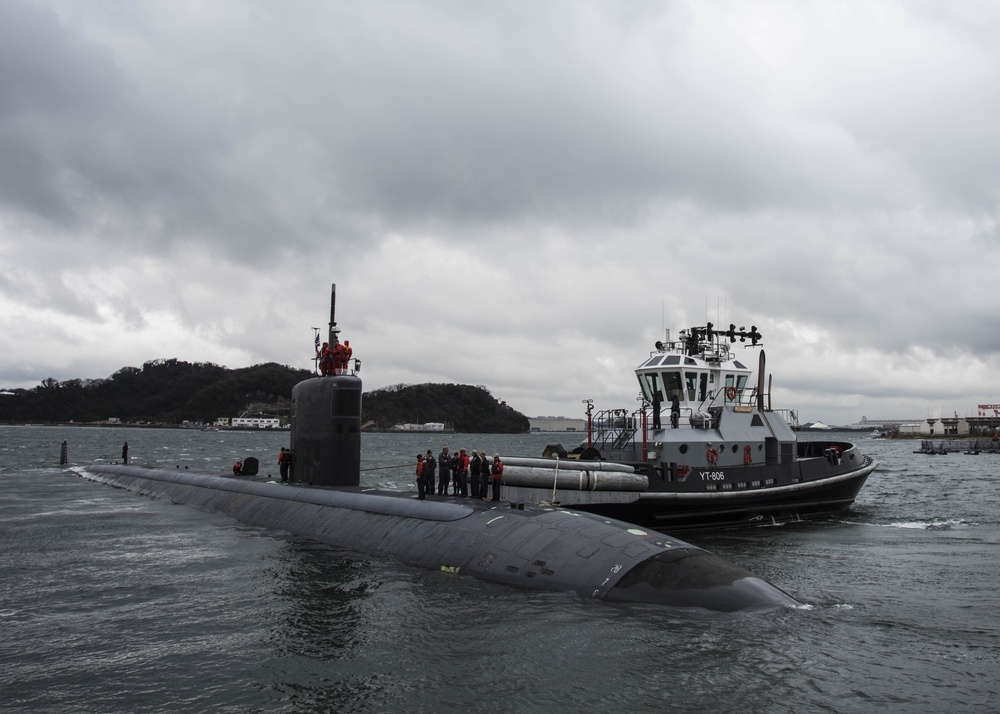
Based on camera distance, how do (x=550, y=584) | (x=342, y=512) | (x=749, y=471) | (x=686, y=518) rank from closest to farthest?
(x=550, y=584) < (x=342, y=512) < (x=686, y=518) < (x=749, y=471)

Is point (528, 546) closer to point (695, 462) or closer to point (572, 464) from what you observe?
point (572, 464)

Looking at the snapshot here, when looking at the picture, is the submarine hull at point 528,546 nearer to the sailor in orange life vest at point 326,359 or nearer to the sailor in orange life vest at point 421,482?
the sailor in orange life vest at point 421,482

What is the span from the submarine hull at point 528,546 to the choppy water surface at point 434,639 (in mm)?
354

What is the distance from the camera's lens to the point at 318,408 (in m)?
20.5

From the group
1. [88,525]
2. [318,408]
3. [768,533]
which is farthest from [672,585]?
[88,525]

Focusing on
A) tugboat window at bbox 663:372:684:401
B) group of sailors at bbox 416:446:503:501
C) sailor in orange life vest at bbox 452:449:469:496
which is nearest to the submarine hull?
group of sailors at bbox 416:446:503:501

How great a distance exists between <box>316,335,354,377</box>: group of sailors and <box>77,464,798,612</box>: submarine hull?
3230mm

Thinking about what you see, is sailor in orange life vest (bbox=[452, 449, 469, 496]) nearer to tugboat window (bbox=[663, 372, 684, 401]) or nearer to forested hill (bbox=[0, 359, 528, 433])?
tugboat window (bbox=[663, 372, 684, 401])

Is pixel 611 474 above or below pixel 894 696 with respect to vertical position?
above

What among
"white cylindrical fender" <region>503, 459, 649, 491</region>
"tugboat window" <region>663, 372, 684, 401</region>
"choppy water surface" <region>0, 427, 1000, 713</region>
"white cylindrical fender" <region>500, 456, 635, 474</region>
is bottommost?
"choppy water surface" <region>0, 427, 1000, 713</region>

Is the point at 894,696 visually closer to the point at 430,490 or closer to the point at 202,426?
the point at 430,490

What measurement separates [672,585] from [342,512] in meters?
9.25

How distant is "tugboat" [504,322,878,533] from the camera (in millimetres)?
21688

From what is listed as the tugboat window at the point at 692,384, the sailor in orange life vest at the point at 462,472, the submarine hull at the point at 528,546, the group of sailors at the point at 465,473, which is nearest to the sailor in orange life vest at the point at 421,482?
the group of sailors at the point at 465,473
